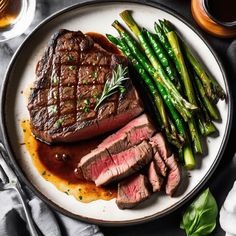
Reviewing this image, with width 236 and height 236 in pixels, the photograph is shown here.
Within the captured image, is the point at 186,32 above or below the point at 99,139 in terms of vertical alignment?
above

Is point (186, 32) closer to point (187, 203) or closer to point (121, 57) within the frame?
point (121, 57)

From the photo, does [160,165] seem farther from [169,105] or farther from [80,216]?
[80,216]

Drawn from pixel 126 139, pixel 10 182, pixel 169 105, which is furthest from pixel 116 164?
pixel 10 182

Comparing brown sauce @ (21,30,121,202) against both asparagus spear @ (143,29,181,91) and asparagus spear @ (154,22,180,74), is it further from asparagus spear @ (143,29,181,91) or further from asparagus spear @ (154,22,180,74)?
asparagus spear @ (154,22,180,74)

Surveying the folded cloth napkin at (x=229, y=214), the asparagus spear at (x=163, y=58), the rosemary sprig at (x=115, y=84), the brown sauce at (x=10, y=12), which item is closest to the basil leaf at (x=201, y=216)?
the folded cloth napkin at (x=229, y=214)

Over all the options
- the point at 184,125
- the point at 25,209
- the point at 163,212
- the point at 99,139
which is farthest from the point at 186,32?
the point at 25,209

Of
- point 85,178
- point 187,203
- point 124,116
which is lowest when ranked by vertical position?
point 187,203
